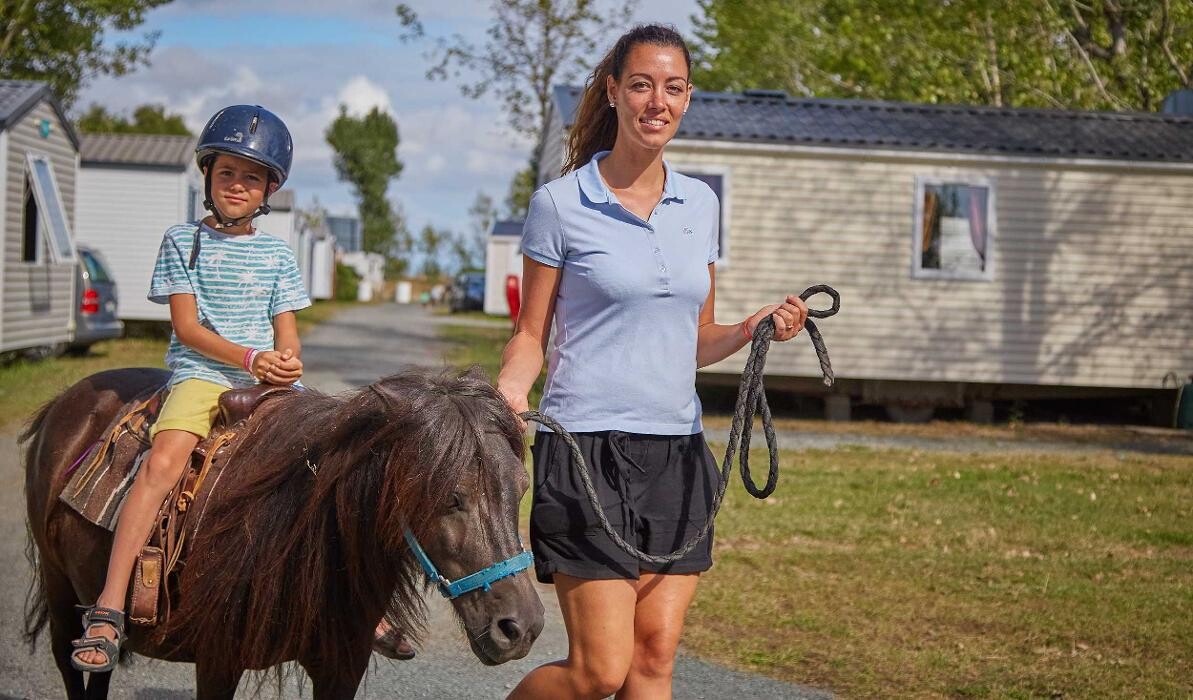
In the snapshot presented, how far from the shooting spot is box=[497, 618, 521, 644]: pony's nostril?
2578 millimetres

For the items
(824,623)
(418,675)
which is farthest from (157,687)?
(824,623)

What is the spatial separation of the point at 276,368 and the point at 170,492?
0.47 metres

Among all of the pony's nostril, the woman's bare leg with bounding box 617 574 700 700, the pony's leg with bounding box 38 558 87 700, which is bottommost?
the pony's leg with bounding box 38 558 87 700

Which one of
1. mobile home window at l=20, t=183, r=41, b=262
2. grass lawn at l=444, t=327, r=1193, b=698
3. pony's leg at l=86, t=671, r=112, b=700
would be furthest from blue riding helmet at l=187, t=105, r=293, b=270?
mobile home window at l=20, t=183, r=41, b=262

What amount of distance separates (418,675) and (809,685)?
1678mm

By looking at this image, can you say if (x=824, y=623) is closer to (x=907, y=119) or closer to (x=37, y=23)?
(x=907, y=119)

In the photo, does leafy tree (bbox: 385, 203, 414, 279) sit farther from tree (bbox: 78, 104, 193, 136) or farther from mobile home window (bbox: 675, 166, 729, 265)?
mobile home window (bbox: 675, 166, 729, 265)

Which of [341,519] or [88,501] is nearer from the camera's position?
[341,519]

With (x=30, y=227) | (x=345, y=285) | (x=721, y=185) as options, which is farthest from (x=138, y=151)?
(x=345, y=285)

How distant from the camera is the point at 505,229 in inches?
1742

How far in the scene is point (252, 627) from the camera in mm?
3201

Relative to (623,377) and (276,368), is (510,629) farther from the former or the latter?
(276,368)

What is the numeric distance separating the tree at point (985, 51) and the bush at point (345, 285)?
34.8 metres

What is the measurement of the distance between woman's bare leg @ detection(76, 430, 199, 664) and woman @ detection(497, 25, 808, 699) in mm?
1130
